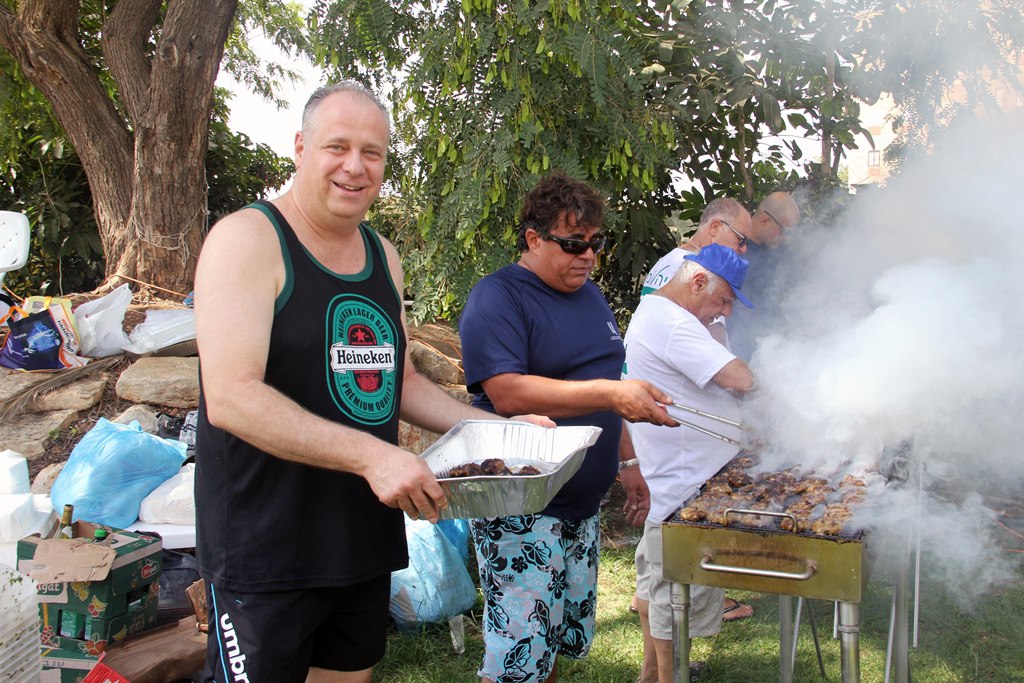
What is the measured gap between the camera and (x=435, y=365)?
5309mm

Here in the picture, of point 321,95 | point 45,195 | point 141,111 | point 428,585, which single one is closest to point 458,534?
point 428,585

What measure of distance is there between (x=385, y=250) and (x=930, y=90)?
3845mm

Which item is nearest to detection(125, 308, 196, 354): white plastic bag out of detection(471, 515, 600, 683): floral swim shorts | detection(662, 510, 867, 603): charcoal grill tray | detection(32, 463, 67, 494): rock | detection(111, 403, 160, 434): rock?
detection(111, 403, 160, 434): rock

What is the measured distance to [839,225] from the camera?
494 centimetres

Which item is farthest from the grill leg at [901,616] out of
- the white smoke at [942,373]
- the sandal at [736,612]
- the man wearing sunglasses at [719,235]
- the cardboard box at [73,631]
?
the cardboard box at [73,631]

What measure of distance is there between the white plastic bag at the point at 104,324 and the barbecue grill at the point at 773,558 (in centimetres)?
411

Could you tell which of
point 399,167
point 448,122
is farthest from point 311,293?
point 399,167

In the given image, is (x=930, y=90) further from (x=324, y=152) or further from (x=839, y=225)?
(x=324, y=152)

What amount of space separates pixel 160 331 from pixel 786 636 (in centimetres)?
406

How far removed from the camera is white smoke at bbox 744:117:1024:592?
262cm

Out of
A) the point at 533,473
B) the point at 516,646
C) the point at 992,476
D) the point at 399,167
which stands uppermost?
the point at 399,167

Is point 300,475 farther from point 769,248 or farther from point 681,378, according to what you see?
point 769,248

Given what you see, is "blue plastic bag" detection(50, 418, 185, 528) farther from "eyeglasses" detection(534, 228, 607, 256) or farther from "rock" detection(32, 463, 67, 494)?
"eyeglasses" detection(534, 228, 607, 256)

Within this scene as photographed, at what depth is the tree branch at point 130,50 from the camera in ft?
20.1
